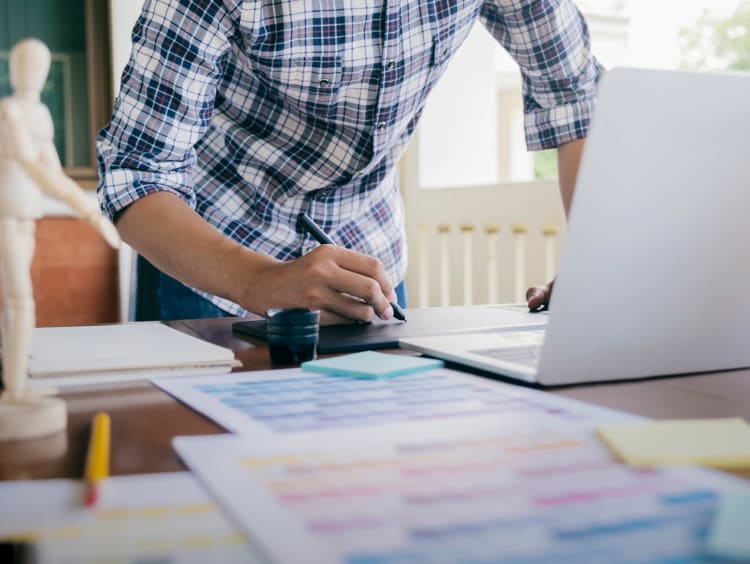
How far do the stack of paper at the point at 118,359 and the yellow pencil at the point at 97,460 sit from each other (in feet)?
0.70

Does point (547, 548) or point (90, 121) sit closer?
point (547, 548)

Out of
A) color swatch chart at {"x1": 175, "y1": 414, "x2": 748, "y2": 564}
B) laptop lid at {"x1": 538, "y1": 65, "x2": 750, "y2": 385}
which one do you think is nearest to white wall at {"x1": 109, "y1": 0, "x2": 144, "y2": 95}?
laptop lid at {"x1": 538, "y1": 65, "x2": 750, "y2": 385}

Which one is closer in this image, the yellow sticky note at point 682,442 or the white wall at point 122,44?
the yellow sticky note at point 682,442

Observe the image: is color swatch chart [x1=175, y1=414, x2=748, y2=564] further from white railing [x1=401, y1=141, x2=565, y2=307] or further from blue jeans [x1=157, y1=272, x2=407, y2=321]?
white railing [x1=401, y1=141, x2=565, y2=307]

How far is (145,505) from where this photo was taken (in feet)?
1.33

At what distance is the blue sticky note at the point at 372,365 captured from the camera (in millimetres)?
718

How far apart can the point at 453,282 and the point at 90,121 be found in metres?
1.66

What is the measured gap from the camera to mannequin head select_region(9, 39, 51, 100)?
1.75 ft

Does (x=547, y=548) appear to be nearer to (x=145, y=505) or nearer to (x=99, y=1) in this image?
(x=145, y=505)

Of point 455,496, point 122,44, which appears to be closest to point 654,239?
point 455,496

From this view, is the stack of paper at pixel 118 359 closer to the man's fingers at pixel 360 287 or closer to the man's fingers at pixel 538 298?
the man's fingers at pixel 360 287

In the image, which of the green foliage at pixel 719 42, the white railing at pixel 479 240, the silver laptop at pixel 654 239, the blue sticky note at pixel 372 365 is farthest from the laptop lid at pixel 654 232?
the green foliage at pixel 719 42

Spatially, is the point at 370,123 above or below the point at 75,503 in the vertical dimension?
above

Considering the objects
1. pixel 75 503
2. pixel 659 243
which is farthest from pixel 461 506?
pixel 659 243
